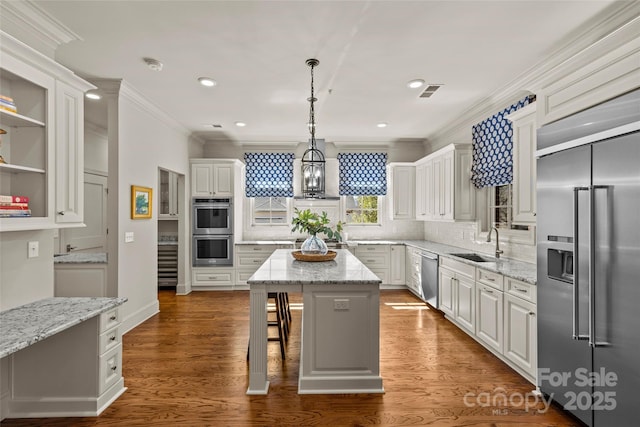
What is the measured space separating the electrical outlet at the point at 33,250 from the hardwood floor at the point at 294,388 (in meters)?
1.09

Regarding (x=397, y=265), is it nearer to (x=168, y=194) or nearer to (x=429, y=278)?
(x=429, y=278)

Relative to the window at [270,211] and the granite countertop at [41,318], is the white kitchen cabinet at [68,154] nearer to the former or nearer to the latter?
the granite countertop at [41,318]

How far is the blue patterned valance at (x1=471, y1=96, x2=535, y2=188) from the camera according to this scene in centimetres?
367

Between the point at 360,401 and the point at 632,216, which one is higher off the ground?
the point at 632,216

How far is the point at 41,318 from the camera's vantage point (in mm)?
2012

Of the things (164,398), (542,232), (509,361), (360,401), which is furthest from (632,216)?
(164,398)

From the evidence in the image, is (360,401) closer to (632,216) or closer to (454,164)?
(632,216)

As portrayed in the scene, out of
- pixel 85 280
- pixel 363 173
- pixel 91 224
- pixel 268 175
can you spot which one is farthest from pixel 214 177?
pixel 363 173

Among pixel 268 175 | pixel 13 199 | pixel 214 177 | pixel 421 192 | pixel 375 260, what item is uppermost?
pixel 268 175

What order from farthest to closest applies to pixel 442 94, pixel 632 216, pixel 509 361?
pixel 442 94, pixel 509 361, pixel 632 216

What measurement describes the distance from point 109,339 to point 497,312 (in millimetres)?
3239

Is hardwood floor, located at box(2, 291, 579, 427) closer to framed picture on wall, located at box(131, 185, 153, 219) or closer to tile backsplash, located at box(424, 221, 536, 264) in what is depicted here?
tile backsplash, located at box(424, 221, 536, 264)

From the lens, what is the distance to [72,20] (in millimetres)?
2451

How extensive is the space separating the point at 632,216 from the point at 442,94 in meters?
2.65
